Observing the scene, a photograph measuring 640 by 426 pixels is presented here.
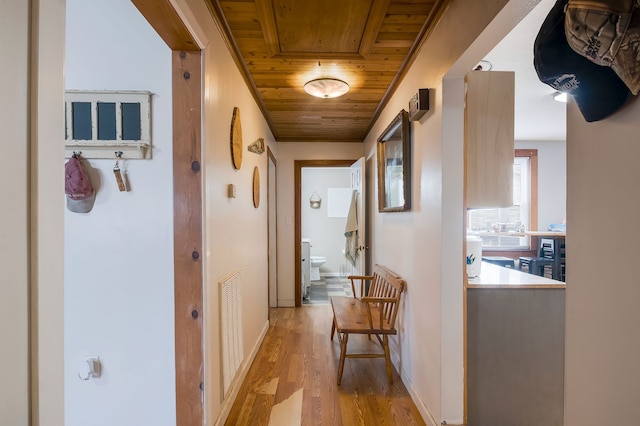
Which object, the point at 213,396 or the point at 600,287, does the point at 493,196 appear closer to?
the point at 600,287

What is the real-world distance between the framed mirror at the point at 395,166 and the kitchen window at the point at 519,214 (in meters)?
2.56

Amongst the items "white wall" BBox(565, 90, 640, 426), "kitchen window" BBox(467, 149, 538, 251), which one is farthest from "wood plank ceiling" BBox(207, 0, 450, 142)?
"kitchen window" BBox(467, 149, 538, 251)

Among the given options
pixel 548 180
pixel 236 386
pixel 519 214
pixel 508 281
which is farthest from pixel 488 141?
pixel 548 180

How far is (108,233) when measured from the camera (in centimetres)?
171

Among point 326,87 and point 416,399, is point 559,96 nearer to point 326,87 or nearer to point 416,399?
point 326,87

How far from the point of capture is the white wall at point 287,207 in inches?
173

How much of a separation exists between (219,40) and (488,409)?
2620 mm

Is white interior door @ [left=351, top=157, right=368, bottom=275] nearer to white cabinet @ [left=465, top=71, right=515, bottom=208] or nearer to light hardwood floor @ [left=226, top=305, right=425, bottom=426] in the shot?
light hardwood floor @ [left=226, top=305, right=425, bottom=426]

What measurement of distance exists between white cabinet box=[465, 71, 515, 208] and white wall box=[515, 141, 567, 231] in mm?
3785

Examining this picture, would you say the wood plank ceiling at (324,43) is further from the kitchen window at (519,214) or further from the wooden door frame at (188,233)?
the kitchen window at (519,214)

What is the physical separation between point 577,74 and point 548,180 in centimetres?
505

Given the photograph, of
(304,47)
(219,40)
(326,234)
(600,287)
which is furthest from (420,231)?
(326,234)

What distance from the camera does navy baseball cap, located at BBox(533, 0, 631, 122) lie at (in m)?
0.74

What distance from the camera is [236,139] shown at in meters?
2.14
